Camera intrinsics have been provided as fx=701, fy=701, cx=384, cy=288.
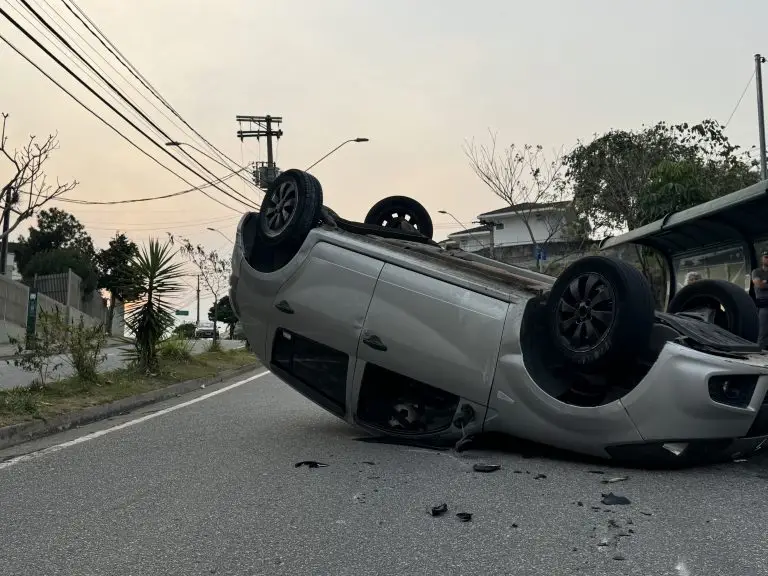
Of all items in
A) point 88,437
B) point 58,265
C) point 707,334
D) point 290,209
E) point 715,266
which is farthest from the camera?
point 58,265

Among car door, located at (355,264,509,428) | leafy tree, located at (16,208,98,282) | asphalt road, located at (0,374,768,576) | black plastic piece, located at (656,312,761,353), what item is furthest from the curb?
leafy tree, located at (16,208,98,282)

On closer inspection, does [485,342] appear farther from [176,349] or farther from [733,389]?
[176,349]

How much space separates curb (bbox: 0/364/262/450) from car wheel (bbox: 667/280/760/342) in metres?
6.40

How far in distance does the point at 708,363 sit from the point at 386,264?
8.15 feet

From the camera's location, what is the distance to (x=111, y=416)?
29.4 feet

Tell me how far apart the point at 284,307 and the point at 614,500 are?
3.20m

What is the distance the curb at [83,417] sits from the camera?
688cm

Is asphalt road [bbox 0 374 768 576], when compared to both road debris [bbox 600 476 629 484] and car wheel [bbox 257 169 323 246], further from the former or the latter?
car wheel [bbox 257 169 323 246]

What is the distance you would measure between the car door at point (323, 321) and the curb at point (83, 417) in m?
2.73

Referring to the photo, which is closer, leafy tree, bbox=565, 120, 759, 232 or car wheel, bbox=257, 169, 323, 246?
car wheel, bbox=257, 169, 323, 246

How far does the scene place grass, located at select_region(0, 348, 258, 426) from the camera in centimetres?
764

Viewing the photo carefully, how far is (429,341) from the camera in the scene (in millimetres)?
5340

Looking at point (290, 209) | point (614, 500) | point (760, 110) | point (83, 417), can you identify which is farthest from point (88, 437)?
point (760, 110)

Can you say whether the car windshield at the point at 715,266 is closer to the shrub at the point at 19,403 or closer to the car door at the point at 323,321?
the car door at the point at 323,321
